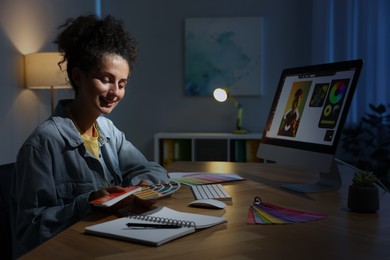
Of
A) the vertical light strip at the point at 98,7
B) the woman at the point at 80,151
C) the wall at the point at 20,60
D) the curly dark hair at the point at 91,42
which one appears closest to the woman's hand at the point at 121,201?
the woman at the point at 80,151

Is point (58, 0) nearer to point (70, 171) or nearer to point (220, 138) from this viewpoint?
point (220, 138)

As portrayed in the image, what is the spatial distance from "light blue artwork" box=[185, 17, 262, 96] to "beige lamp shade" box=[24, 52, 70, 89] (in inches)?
59.6

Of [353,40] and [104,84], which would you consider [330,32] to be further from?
[104,84]

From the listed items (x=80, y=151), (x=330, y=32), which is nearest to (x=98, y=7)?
(x=330, y=32)

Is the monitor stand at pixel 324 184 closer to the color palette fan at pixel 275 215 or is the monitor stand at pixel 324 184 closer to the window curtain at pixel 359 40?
the color palette fan at pixel 275 215

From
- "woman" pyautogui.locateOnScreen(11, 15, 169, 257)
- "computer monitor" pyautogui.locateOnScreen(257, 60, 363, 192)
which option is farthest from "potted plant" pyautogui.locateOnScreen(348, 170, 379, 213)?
"woman" pyautogui.locateOnScreen(11, 15, 169, 257)

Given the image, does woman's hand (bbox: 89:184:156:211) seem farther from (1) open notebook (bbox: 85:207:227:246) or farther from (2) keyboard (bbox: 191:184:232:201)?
(2) keyboard (bbox: 191:184:232:201)

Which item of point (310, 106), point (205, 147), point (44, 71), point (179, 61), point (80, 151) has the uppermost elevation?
point (179, 61)

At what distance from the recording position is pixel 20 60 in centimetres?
350

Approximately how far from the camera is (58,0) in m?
4.06

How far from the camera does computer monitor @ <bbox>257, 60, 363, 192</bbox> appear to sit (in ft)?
5.39

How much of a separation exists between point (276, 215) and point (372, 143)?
3096 millimetres

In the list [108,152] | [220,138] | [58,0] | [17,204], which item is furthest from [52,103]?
[17,204]

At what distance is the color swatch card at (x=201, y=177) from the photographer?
74.1 inches
